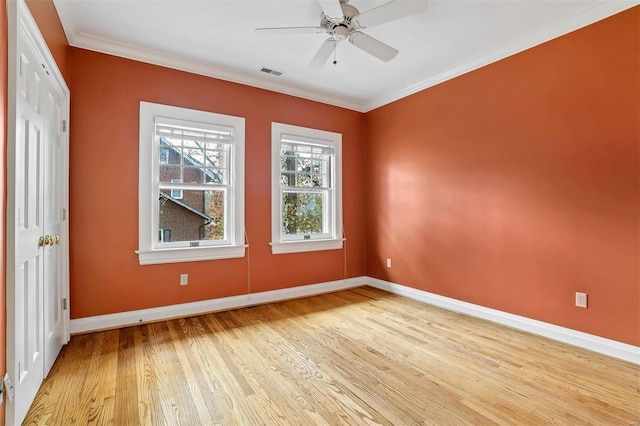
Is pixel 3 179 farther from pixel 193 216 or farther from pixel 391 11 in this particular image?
pixel 391 11

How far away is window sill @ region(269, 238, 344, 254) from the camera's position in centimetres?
393

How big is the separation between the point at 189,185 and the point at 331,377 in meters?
2.42

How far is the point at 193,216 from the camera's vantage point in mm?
3467

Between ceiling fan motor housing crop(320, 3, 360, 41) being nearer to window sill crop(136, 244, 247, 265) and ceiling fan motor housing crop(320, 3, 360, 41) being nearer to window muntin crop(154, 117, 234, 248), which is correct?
window muntin crop(154, 117, 234, 248)

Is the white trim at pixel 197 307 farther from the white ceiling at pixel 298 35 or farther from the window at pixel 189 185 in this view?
the white ceiling at pixel 298 35

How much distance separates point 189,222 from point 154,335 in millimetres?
1183

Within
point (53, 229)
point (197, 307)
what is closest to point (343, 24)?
point (53, 229)

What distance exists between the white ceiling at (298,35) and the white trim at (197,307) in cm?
253

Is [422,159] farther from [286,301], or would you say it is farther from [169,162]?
[169,162]

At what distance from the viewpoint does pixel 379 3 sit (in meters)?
2.38

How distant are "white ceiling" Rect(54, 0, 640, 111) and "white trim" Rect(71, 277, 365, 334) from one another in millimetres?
2526

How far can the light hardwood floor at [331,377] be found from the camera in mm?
1726

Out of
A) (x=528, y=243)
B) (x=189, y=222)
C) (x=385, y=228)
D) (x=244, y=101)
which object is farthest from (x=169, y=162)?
(x=528, y=243)

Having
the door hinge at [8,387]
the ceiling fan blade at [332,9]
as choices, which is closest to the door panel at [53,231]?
the door hinge at [8,387]
